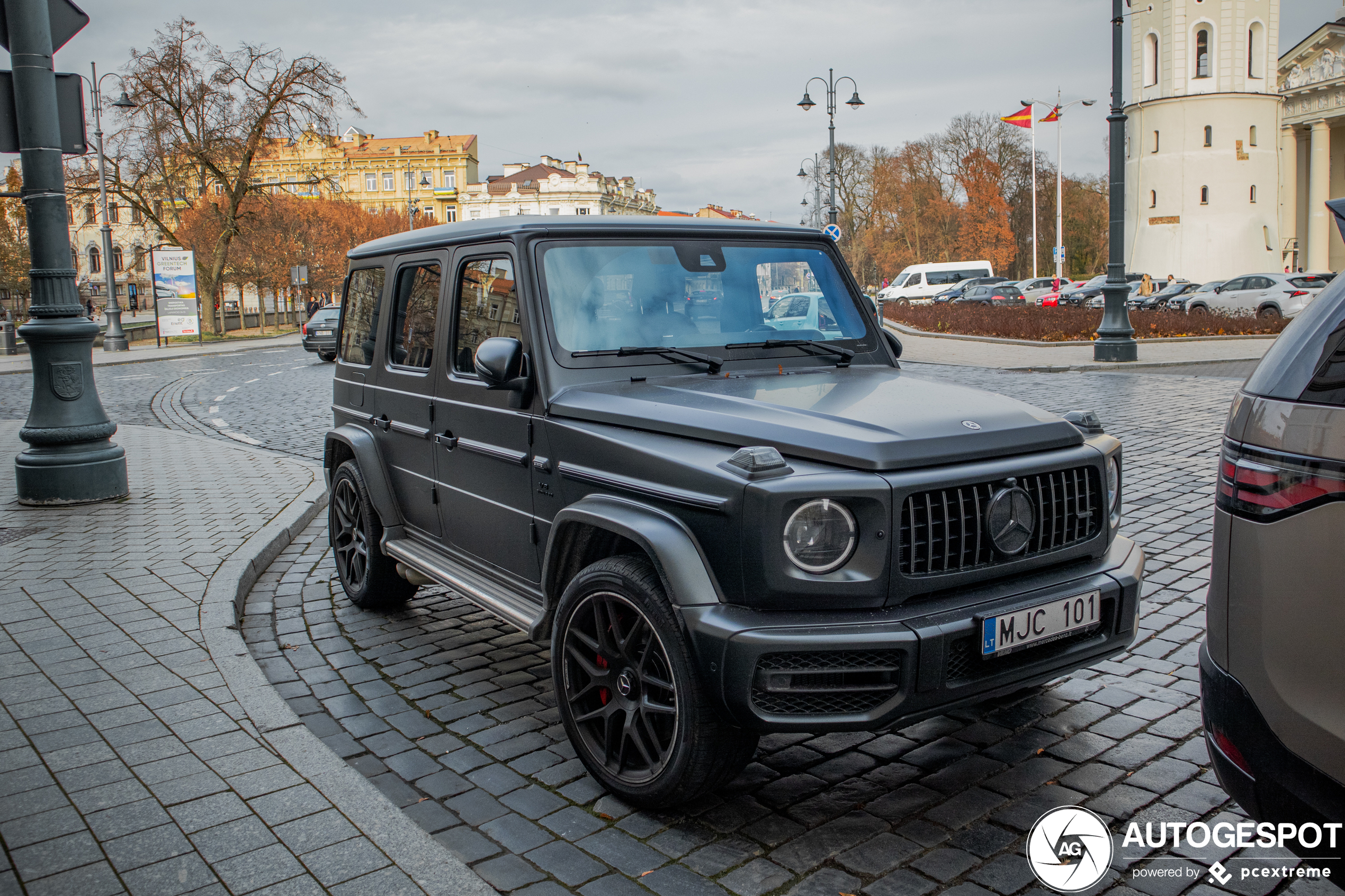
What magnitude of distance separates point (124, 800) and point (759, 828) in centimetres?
202

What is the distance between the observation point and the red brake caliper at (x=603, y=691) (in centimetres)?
365

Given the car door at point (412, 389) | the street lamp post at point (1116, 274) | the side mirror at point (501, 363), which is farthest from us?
the street lamp post at point (1116, 274)

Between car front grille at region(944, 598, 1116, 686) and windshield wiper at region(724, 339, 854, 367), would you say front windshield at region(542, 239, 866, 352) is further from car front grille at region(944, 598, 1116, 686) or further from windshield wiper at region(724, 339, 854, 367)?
car front grille at region(944, 598, 1116, 686)

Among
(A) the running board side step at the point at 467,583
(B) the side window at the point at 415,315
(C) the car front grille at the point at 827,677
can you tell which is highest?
→ (B) the side window at the point at 415,315

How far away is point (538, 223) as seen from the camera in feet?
14.2

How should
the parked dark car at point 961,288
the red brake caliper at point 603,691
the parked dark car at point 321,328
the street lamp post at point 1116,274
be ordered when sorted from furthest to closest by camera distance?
the parked dark car at point 961,288, the parked dark car at point 321,328, the street lamp post at point 1116,274, the red brake caliper at point 603,691

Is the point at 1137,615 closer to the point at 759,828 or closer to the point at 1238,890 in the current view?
the point at 1238,890

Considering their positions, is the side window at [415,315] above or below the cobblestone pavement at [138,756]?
Result: above

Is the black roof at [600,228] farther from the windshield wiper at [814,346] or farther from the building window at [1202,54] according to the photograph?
the building window at [1202,54]

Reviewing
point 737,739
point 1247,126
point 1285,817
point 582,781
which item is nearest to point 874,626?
point 737,739

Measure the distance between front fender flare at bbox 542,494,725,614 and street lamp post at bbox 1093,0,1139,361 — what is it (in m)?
19.0

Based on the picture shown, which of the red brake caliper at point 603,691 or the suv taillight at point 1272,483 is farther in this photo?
Answer: the red brake caliper at point 603,691

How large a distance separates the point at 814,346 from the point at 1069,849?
7.14 feet

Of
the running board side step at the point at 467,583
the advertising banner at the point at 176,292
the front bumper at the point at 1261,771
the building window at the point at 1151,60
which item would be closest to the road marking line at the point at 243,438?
the running board side step at the point at 467,583
